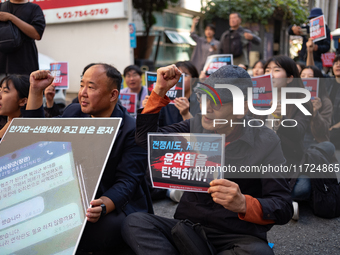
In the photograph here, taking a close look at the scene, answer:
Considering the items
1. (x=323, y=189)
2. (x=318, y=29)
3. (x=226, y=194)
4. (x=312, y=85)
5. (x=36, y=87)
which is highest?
(x=318, y=29)

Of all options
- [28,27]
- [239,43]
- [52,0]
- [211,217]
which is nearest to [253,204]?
[211,217]

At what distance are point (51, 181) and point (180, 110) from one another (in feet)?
5.13

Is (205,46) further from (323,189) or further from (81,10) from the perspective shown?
(323,189)

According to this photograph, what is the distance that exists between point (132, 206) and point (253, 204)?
1.01m

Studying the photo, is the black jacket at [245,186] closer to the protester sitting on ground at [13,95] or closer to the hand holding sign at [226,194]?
the hand holding sign at [226,194]

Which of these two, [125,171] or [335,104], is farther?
[335,104]

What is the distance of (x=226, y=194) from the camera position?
154 cm

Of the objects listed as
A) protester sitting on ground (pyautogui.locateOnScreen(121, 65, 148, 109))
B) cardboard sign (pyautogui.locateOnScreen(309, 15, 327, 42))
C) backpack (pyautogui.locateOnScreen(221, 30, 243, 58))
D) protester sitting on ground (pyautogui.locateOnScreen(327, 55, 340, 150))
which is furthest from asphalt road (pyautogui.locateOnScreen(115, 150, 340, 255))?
backpack (pyautogui.locateOnScreen(221, 30, 243, 58))

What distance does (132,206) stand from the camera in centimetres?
238

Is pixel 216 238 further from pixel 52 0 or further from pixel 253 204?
pixel 52 0

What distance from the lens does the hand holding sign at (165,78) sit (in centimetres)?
186

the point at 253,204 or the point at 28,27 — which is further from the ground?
the point at 28,27

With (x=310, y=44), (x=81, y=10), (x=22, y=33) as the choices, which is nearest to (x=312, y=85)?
(x=310, y=44)

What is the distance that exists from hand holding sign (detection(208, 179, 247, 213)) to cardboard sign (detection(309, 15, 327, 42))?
177 inches
